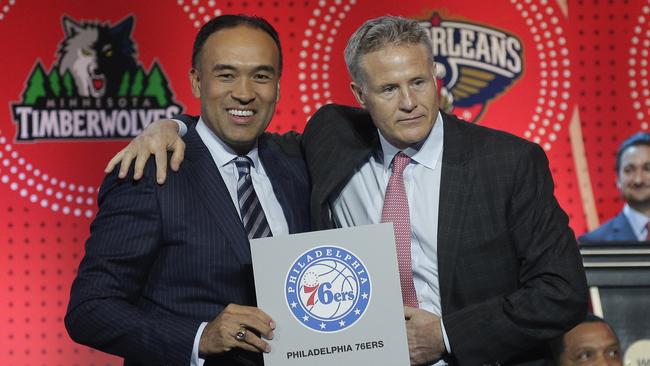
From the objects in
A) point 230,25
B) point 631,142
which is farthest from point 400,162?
point 631,142

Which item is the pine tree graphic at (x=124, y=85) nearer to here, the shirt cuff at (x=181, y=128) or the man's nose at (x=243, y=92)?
the shirt cuff at (x=181, y=128)

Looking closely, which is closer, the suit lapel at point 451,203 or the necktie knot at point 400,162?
the suit lapel at point 451,203

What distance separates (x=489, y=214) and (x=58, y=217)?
249 cm

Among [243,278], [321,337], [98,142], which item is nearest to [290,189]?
[243,278]

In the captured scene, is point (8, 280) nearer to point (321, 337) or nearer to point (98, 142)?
point (98, 142)

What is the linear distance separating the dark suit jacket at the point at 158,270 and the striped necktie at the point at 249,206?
0.04 m

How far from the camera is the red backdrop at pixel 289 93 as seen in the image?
420 cm

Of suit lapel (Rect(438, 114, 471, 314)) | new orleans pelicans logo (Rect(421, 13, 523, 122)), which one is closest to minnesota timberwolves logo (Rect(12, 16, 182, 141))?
new orleans pelicans logo (Rect(421, 13, 523, 122))

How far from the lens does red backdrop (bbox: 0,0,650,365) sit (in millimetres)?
4203

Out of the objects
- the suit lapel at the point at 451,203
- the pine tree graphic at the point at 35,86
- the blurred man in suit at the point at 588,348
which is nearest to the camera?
the suit lapel at the point at 451,203

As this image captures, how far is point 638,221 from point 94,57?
102 inches

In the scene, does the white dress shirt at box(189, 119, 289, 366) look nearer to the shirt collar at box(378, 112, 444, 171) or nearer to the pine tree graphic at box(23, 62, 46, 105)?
the shirt collar at box(378, 112, 444, 171)

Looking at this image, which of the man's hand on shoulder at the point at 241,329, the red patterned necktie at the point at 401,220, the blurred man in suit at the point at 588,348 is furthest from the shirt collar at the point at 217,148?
the blurred man in suit at the point at 588,348

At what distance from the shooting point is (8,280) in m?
4.20
